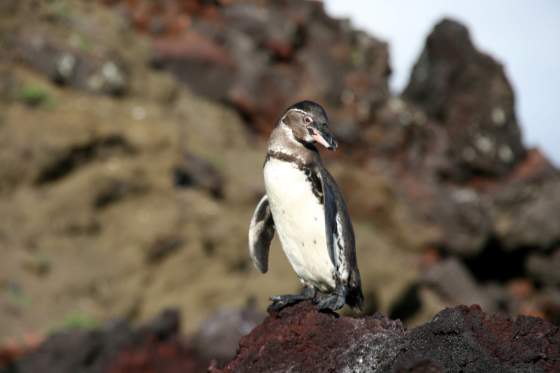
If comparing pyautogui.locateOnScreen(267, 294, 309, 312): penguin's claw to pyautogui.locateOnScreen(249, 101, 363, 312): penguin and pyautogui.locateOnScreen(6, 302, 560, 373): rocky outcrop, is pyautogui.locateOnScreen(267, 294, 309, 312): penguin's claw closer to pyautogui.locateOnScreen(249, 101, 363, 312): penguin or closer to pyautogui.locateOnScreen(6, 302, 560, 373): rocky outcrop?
pyautogui.locateOnScreen(6, 302, 560, 373): rocky outcrop

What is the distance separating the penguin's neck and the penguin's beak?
0.15 metres

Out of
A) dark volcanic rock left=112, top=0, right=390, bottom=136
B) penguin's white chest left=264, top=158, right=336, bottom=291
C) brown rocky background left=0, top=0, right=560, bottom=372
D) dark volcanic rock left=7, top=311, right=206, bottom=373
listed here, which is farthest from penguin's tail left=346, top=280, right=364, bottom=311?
dark volcanic rock left=112, top=0, right=390, bottom=136

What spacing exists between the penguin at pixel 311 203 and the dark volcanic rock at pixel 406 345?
782 mm

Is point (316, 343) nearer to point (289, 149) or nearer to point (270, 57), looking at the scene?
point (289, 149)

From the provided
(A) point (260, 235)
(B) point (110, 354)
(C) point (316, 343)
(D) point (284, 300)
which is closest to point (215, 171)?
(B) point (110, 354)

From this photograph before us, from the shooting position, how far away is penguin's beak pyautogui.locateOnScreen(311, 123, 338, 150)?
239 inches

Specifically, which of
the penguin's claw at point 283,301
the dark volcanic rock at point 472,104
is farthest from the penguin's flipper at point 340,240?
the dark volcanic rock at point 472,104

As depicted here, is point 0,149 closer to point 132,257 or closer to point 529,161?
point 132,257

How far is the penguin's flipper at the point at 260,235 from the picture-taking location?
6.82m

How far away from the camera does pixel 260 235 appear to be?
270 inches

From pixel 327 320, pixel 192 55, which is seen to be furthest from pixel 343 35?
pixel 327 320

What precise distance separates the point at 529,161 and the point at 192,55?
1209 cm

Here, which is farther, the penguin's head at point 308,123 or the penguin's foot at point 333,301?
the penguin's head at point 308,123

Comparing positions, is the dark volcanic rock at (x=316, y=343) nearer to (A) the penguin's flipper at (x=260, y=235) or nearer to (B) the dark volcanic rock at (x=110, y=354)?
(A) the penguin's flipper at (x=260, y=235)
